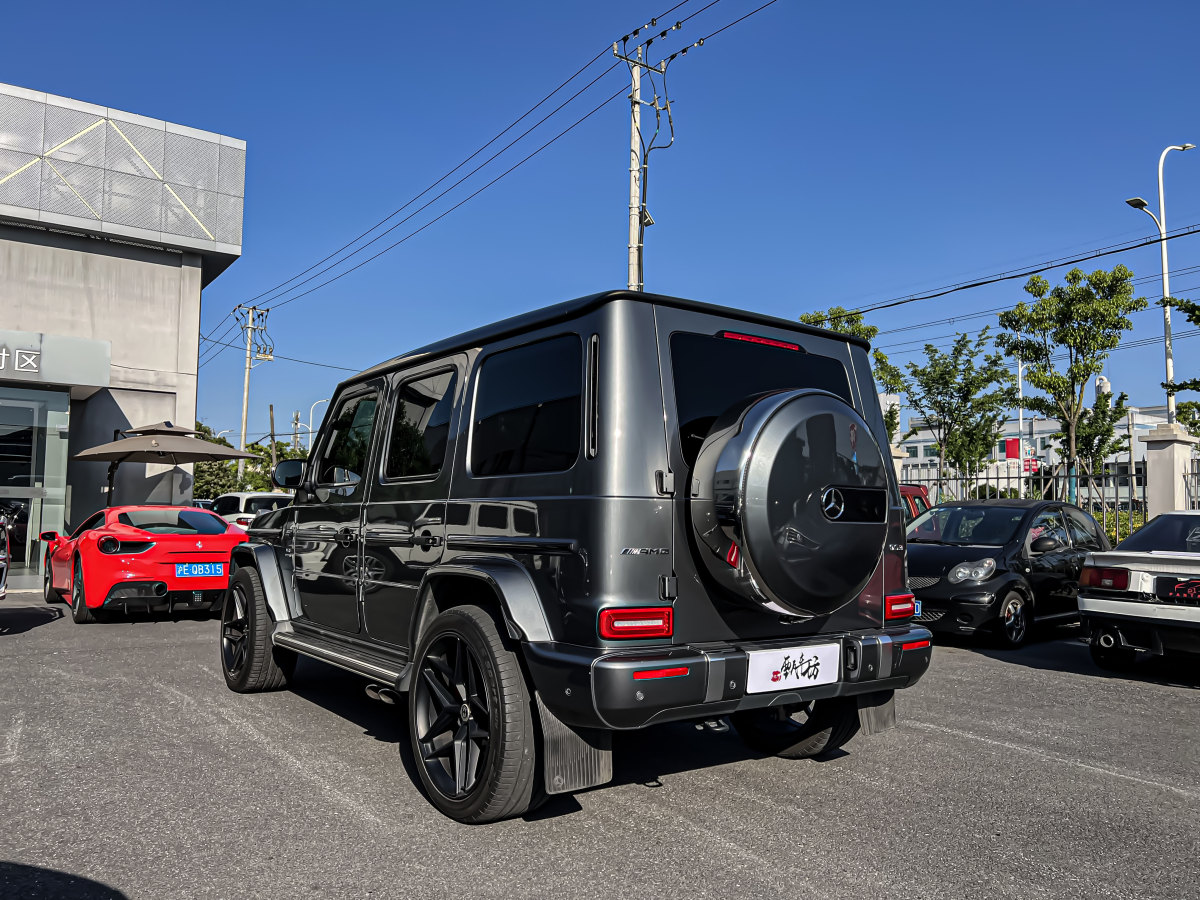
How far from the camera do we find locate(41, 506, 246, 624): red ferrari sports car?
955 centimetres

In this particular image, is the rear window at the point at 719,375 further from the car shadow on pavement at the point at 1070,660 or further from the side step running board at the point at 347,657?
the car shadow on pavement at the point at 1070,660

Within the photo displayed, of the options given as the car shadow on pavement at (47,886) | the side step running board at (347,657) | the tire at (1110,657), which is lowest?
the car shadow on pavement at (47,886)

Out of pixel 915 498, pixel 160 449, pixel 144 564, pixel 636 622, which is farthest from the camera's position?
pixel 160 449

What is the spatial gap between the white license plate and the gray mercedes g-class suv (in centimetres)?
1

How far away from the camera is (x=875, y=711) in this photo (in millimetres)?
4348

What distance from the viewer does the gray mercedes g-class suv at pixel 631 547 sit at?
11.1ft

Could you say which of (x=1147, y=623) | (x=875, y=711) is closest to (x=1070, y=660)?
(x=1147, y=623)

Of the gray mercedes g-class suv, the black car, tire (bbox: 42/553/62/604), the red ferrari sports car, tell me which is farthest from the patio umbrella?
the gray mercedes g-class suv

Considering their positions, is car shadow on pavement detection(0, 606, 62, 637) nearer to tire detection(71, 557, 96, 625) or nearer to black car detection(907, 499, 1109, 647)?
tire detection(71, 557, 96, 625)

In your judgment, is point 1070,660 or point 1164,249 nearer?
point 1070,660

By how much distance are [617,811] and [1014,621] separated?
20.5ft

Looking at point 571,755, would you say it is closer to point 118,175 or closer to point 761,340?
point 761,340

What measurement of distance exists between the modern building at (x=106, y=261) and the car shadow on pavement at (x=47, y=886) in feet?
48.2

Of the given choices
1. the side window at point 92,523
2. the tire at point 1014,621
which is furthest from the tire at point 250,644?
the tire at point 1014,621
